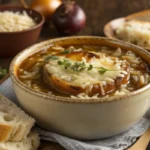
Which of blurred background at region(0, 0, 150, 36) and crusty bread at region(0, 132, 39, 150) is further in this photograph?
blurred background at region(0, 0, 150, 36)

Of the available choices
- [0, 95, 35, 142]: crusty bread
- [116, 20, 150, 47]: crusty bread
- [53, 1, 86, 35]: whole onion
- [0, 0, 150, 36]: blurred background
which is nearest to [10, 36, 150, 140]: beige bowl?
[0, 95, 35, 142]: crusty bread

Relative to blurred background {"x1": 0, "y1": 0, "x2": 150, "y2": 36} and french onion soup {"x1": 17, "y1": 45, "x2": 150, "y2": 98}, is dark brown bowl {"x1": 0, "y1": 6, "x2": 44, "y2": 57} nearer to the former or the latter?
blurred background {"x1": 0, "y1": 0, "x2": 150, "y2": 36}

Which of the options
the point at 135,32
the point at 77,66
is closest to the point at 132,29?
the point at 135,32

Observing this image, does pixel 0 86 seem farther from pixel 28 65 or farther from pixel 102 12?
pixel 102 12

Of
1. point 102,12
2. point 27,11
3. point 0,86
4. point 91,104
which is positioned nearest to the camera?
point 91,104

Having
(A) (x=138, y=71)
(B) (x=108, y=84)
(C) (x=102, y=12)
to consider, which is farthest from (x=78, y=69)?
(C) (x=102, y=12)

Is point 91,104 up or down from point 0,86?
up
